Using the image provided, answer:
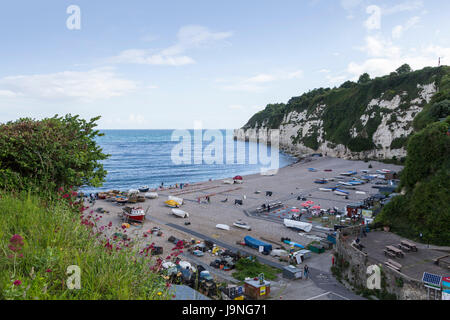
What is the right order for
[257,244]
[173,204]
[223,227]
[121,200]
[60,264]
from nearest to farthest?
1. [60,264]
2. [257,244]
3. [223,227]
4. [173,204]
5. [121,200]

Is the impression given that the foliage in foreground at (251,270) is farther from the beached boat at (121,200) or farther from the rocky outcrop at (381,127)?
the rocky outcrop at (381,127)

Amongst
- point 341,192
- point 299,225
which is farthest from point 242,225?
point 341,192

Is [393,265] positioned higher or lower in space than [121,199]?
higher

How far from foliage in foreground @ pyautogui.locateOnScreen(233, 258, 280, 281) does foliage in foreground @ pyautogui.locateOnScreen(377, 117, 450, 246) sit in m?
10.8

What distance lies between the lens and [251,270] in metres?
21.0

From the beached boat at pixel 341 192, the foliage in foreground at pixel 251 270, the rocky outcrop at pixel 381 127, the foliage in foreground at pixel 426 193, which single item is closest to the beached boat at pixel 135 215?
the foliage in foreground at pixel 251 270

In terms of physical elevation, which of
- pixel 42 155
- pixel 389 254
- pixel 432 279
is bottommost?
pixel 389 254

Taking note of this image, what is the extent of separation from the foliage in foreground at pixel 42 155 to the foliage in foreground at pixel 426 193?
23.3m

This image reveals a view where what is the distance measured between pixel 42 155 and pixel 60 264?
9.67m

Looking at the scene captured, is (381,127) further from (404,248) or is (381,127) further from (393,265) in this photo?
(393,265)

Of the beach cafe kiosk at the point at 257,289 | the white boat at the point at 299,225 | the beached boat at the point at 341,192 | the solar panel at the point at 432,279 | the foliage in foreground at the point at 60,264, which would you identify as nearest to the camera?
the foliage in foreground at the point at 60,264

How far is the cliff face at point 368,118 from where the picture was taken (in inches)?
3145

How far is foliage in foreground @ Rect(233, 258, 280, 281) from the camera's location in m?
20.3
